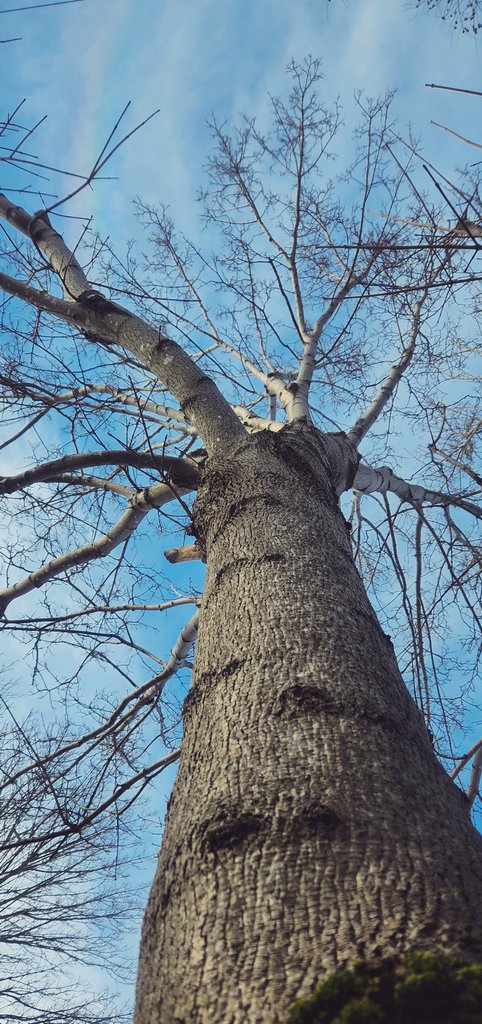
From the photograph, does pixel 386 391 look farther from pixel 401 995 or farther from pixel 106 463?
pixel 401 995

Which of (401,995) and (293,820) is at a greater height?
(293,820)

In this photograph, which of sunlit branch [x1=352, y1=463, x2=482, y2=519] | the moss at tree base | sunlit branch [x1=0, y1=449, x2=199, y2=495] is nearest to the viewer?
the moss at tree base

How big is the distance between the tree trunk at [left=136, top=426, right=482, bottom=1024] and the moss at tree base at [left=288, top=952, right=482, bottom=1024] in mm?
28

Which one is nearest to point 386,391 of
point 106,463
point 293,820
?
point 106,463

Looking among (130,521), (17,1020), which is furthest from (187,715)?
(17,1020)

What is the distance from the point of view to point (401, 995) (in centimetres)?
58

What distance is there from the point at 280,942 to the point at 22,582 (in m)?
2.73

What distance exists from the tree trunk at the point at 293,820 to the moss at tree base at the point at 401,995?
3 centimetres

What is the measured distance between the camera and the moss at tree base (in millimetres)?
568

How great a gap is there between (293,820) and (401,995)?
0.92 ft

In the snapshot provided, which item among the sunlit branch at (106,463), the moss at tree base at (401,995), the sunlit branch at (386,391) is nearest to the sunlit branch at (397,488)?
the sunlit branch at (386,391)

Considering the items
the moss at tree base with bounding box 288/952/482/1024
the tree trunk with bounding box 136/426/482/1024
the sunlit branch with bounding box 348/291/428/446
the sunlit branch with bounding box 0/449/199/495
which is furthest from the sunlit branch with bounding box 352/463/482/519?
the moss at tree base with bounding box 288/952/482/1024

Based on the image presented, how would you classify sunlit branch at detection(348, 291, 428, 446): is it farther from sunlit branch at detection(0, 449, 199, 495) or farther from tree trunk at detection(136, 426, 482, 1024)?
tree trunk at detection(136, 426, 482, 1024)

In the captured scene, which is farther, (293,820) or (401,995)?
(293,820)
